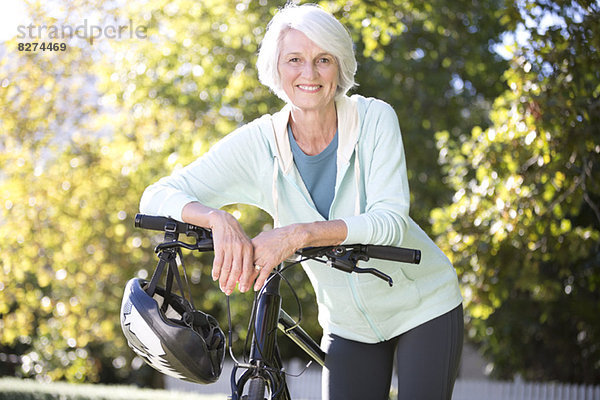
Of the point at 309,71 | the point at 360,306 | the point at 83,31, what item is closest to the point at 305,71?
the point at 309,71

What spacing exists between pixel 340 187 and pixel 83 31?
8.31 m

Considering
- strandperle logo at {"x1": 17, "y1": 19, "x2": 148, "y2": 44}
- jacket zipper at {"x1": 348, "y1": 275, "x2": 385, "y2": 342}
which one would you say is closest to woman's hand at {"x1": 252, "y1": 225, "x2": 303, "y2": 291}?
jacket zipper at {"x1": 348, "y1": 275, "x2": 385, "y2": 342}

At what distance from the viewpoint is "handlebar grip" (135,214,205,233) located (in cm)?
194

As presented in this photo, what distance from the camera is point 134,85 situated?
10180mm

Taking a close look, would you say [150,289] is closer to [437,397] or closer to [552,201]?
[437,397]

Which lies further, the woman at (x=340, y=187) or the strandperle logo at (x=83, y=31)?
the strandperle logo at (x=83, y=31)

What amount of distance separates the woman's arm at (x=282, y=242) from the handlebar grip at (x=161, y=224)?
0.20 metres

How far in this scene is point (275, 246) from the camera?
185cm

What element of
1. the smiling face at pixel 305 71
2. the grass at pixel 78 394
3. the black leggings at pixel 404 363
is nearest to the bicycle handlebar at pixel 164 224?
the smiling face at pixel 305 71

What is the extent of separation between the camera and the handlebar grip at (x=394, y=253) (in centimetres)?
185

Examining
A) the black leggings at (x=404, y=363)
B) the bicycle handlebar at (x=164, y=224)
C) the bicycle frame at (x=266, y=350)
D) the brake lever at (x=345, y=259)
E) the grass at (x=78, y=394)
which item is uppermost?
the bicycle handlebar at (x=164, y=224)

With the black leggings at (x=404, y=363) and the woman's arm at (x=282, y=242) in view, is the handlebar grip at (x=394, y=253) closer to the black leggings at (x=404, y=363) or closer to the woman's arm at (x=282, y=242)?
the woman's arm at (x=282, y=242)

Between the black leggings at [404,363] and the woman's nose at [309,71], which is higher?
the woman's nose at [309,71]

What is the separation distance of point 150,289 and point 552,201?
15.3ft
